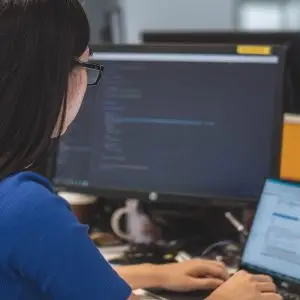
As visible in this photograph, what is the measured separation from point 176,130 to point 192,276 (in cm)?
38

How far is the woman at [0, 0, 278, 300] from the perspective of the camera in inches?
37.0

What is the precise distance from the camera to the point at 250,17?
14.3ft

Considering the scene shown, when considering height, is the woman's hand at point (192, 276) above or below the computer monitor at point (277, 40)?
below

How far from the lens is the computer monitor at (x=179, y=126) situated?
5.13ft

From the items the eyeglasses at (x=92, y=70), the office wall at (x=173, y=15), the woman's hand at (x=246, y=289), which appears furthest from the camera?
the office wall at (x=173, y=15)

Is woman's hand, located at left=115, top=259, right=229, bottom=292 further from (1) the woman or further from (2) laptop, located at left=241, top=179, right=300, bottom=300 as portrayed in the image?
(1) the woman

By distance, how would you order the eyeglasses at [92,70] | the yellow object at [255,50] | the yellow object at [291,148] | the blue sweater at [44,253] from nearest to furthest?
the blue sweater at [44,253], the eyeglasses at [92,70], the yellow object at [255,50], the yellow object at [291,148]

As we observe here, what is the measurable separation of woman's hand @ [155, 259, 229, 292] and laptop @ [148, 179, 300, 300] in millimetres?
22

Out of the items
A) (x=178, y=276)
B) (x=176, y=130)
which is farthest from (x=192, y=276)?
Result: (x=176, y=130)

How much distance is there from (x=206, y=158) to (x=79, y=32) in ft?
2.12

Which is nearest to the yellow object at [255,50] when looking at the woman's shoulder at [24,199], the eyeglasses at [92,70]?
the eyeglasses at [92,70]

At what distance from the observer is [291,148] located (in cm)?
175

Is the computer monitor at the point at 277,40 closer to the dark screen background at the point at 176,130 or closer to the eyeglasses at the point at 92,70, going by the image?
the dark screen background at the point at 176,130

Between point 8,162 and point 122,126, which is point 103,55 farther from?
point 8,162
